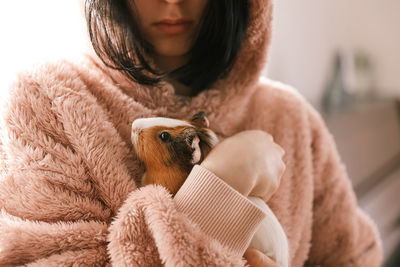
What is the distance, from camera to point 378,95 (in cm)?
225

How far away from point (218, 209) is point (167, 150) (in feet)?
0.33

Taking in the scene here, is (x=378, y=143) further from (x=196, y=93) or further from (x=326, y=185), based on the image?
(x=196, y=93)

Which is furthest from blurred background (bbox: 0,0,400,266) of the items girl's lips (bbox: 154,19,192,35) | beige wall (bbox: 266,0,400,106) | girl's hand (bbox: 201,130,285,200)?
girl's hand (bbox: 201,130,285,200)

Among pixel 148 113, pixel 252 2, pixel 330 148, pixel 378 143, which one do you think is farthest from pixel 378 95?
pixel 148 113

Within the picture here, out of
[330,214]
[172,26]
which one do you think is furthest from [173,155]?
[330,214]

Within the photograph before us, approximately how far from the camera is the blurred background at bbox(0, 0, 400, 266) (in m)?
1.50

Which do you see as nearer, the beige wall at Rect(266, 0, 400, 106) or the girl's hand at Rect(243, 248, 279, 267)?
the girl's hand at Rect(243, 248, 279, 267)

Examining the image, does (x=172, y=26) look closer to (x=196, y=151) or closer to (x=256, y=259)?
(x=196, y=151)

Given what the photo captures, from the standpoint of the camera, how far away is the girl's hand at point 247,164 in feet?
1.40

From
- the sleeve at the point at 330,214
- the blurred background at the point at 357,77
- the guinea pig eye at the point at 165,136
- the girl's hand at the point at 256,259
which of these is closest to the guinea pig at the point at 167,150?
the guinea pig eye at the point at 165,136

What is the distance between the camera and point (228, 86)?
0.67 meters

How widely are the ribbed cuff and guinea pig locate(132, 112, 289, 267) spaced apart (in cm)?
3

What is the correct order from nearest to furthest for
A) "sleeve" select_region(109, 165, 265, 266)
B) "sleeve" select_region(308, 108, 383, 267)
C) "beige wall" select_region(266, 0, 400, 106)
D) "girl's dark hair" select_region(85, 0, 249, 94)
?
"sleeve" select_region(109, 165, 265, 266) < "girl's dark hair" select_region(85, 0, 249, 94) < "sleeve" select_region(308, 108, 383, 267) < "beige wall" select_region(266, 0, 400, 106)

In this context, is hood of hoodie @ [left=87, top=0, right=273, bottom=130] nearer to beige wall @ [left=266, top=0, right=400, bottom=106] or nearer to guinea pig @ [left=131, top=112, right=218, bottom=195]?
guinea pig @ [left=131, top=112, right=218, bottom=195]
